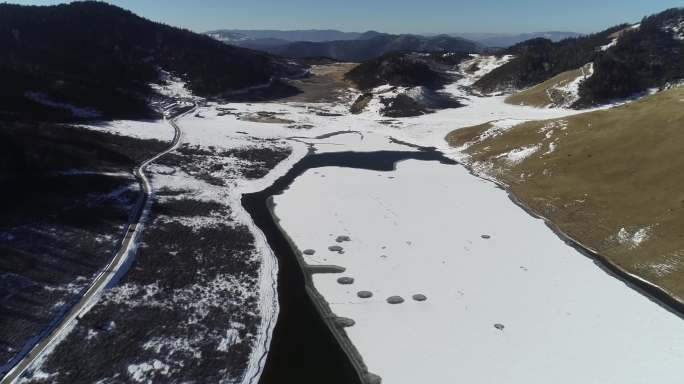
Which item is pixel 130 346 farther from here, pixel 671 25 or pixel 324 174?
pixel 671 25

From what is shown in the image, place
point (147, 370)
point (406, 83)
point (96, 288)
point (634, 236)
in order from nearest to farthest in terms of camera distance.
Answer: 1. point (147, 370)
2. point (96, 288)
3. point (634, 236)
4. point (406, 83)

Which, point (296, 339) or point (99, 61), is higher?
point (99, 61)

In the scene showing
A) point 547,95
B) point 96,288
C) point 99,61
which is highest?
point 547,95

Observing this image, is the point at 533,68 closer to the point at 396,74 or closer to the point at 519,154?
the point at 396,74

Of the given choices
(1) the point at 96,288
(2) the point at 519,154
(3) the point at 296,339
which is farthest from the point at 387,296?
(2) the point at 519,154

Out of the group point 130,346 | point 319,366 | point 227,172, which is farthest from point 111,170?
point 319,366

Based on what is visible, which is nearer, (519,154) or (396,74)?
(519,154)

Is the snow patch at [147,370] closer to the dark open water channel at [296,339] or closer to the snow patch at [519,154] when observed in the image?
the dark open water channel at [296,339]

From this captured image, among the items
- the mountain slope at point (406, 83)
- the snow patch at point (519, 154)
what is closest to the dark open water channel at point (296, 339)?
→ the snow patch at point (519, 154)
